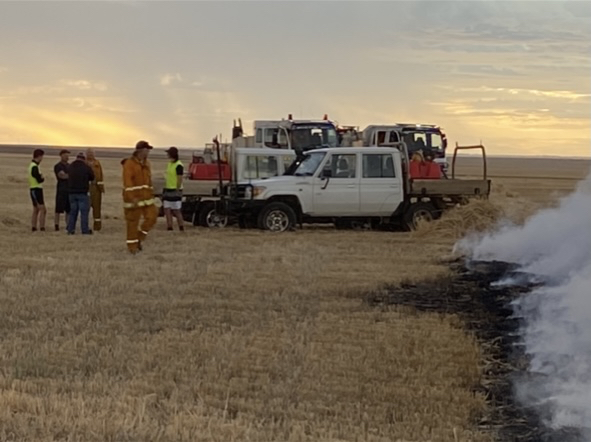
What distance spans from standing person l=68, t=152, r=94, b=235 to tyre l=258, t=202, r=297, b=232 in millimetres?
3639

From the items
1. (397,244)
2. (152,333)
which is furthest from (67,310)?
(397,244)

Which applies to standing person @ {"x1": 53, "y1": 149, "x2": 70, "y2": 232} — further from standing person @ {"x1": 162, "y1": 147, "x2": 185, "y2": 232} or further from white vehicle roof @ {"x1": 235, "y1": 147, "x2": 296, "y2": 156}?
white vehicle roof @ {"x1": 235, "y1": 147, "x2": 296, "y2": 156}

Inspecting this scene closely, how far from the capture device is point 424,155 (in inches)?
985

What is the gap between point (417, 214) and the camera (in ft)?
70.9

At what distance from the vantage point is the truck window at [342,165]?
835 inches

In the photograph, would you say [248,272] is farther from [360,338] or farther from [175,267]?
[360,338]

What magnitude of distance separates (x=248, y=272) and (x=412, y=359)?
5.76 m

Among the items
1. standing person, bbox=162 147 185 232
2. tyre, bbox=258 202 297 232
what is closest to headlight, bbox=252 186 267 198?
tyre, bbox=258 202 297 232

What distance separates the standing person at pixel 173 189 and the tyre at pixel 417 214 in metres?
4.64

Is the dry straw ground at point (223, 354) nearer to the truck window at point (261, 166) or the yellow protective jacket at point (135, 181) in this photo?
the yellow protective jacket at point (135, 181)

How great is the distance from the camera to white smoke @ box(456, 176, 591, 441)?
7.06 meters

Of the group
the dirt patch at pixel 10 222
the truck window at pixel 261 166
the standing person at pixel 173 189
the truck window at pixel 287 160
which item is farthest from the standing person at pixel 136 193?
the truck window at pixel 287 160

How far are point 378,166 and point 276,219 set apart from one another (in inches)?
92.1

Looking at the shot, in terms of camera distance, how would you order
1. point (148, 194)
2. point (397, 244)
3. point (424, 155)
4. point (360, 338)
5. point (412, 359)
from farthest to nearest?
1. point (424, 155)
2. point (397, 244)
3. point (148, 194)
4. point (360, 338)
5. point (412, 359)
